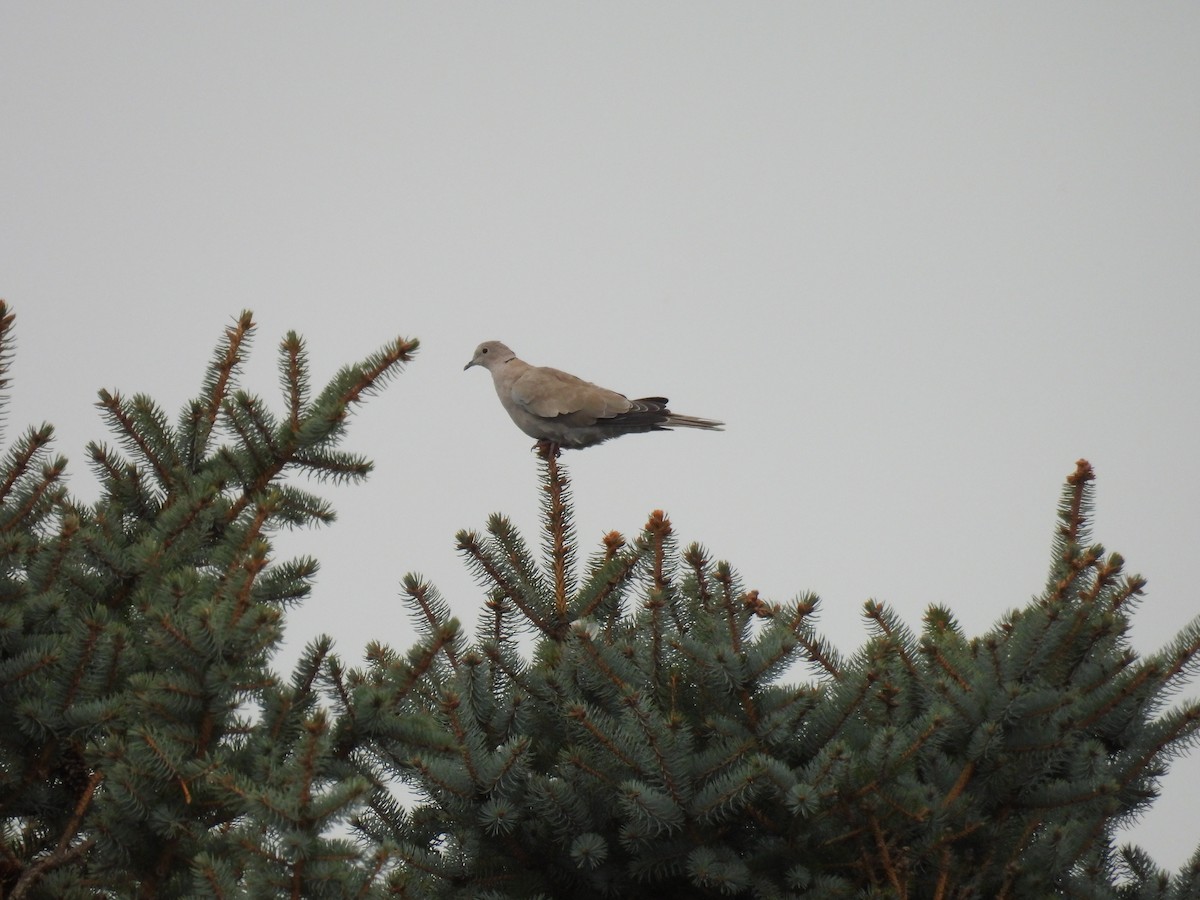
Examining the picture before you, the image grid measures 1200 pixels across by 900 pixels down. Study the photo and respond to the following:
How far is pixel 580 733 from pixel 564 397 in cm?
522

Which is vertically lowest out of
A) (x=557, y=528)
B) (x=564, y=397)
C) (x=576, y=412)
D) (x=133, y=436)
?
(x=557, y=528)

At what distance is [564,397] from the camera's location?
892cm

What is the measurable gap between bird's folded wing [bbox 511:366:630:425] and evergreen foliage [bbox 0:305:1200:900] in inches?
169

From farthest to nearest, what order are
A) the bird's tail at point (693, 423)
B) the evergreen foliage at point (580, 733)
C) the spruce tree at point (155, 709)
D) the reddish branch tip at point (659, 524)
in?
the bird's tail at point (693, 423) < the reddish branch tip at point (659, 524) < the evergreen foliage at point (580, 733) < the spruce tree at point (155, 709)

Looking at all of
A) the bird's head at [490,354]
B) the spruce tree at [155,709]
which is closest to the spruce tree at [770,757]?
the spruce tree at [155,709]

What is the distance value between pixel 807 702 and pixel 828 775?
10.0 inches

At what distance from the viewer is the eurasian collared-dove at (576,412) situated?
873 centimetres

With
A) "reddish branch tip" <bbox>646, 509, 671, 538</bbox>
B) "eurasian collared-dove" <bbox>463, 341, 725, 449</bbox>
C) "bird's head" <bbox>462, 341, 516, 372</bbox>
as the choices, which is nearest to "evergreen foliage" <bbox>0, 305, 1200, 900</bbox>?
"reddish branch tip" <bbox>646, 509, 671, 538</bbox>

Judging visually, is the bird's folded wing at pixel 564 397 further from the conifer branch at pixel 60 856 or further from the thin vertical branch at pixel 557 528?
the conifer branch at pixel 60 856

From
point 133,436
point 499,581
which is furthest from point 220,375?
point 499,581

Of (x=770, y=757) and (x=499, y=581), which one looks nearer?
(x=770, y=757)

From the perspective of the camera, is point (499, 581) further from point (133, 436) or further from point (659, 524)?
point (133, 436)

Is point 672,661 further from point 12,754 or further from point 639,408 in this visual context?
point 639,408

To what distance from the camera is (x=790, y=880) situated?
12.2ft
